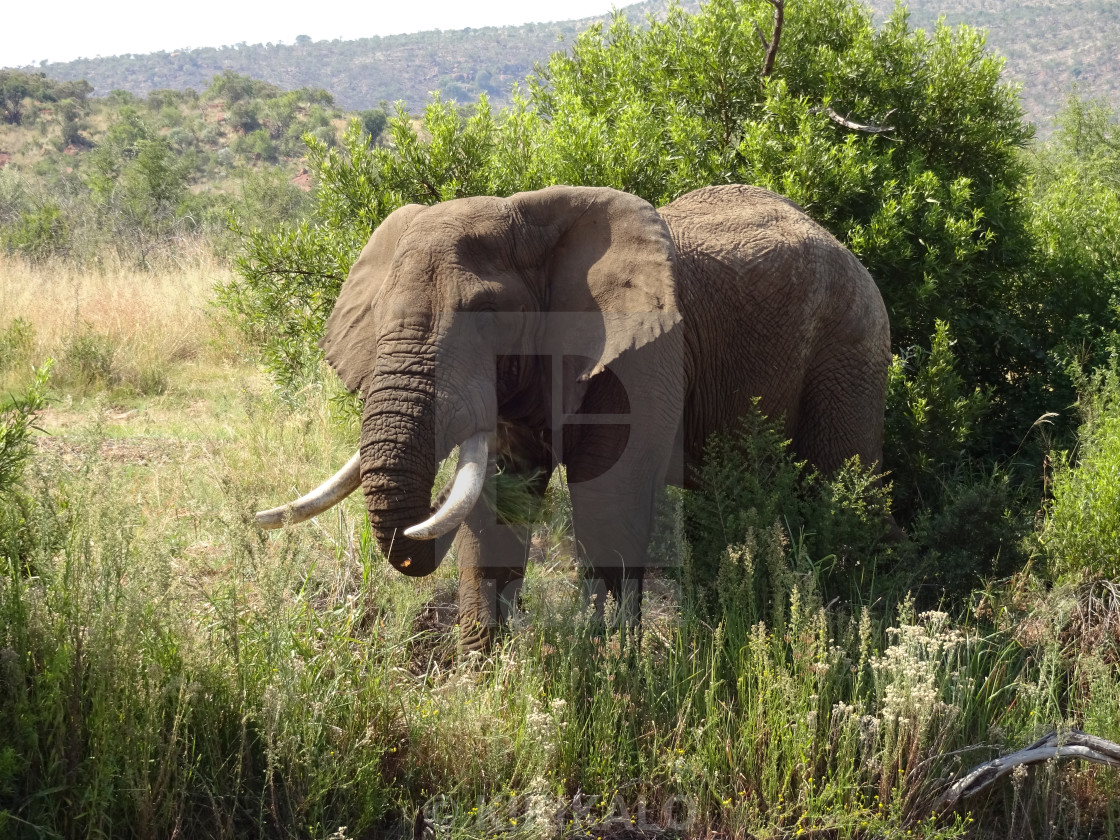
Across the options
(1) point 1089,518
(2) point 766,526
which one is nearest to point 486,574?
(2) point 766,526

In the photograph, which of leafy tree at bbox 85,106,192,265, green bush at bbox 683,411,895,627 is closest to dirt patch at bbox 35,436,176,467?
green bush at bbox 683,411,895,627

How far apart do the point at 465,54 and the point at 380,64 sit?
9.86 m

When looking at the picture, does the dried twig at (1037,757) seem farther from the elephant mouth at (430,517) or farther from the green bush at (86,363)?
the green bush at (86,363)

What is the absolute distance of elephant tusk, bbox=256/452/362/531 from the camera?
4359 mm

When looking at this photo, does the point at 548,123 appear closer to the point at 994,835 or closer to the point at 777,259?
the point at 777,259

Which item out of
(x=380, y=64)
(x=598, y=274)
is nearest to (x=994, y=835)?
(x=598, y=274)

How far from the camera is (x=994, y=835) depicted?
4035 mm

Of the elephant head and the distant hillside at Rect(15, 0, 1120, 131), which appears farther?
the distant hillside at Rect(15, 0, 1120, 131)

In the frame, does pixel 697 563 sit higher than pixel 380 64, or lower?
lower

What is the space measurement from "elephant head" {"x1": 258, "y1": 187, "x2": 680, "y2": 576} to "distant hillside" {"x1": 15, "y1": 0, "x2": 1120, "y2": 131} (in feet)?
231

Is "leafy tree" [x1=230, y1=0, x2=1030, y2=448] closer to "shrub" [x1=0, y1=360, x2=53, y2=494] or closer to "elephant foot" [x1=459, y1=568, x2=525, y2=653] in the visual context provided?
"elephant foot" [x1=459, y1=568, x2=525, y2=653]

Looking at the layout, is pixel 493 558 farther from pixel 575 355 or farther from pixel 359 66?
pixel 359 66

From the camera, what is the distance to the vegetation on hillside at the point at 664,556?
366cm

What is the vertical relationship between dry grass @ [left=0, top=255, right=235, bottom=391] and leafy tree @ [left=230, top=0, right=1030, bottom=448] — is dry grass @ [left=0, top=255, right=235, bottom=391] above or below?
below
